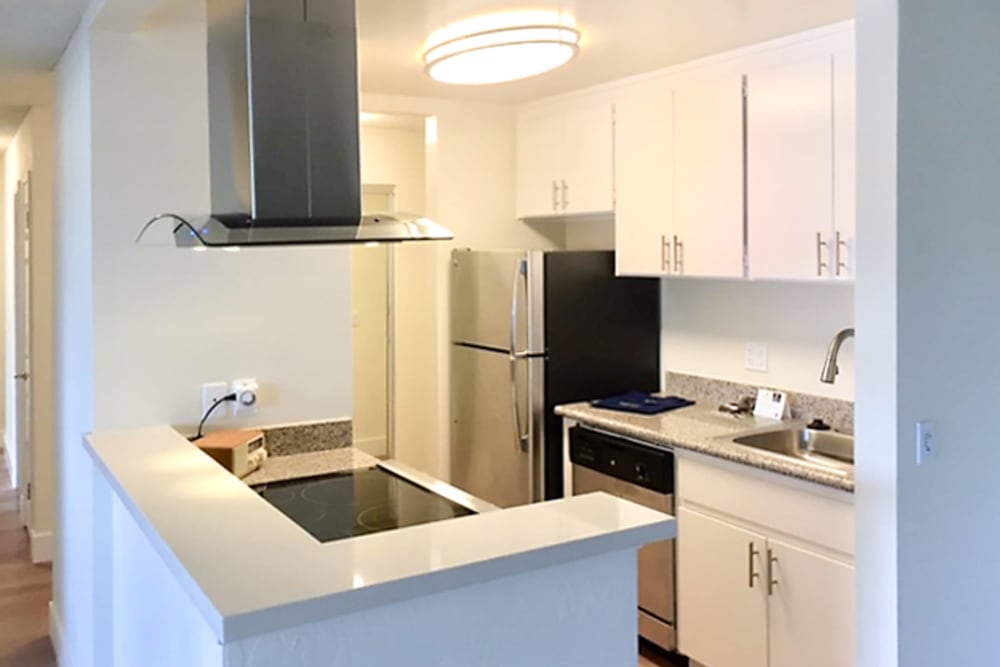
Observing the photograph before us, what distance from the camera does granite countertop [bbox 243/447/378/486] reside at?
8.04 feet

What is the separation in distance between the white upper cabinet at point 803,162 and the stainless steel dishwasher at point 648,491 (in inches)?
32.5

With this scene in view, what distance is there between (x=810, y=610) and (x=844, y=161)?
4.87 feet

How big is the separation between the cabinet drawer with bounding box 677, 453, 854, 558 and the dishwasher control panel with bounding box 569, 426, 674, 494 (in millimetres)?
58

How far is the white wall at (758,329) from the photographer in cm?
320

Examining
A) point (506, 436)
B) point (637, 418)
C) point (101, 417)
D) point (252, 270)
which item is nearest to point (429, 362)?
point (506, 436)

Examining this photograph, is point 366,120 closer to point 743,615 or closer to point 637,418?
point 637,418

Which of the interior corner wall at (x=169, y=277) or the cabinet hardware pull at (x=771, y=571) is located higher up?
the interior corner wall at (x=169, y=277)

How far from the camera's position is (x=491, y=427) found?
393 centimetres

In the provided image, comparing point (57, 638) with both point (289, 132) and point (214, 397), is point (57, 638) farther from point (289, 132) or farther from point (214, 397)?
point (289, 132)

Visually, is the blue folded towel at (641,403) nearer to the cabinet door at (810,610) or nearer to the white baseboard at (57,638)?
the cabinet door at (810,610)

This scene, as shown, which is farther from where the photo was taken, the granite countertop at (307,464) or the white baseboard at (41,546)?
the white baseboard at (41,546)

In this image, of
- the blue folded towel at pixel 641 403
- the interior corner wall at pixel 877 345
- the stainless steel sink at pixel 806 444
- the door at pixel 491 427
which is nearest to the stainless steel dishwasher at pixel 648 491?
the blue folded towel at pixel 641 403

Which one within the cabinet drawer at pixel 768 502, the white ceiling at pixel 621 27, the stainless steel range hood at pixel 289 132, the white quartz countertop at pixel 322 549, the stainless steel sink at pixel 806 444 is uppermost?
the white ceiling at pixel 621 27

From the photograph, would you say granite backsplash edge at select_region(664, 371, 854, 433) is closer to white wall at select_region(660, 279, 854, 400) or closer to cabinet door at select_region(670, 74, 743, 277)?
white wall at select_region(660, 279, 854, 400)
